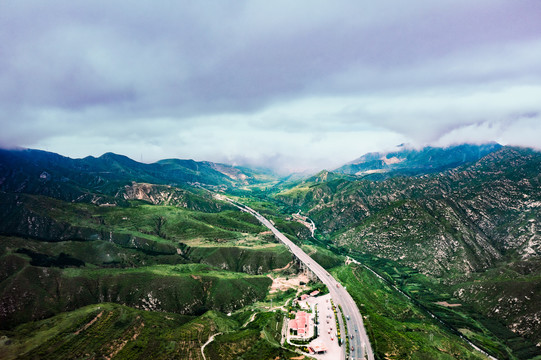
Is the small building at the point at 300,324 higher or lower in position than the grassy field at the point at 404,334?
higher

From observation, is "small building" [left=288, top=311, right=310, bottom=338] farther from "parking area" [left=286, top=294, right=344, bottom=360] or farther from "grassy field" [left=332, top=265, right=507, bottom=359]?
"grassy field" [left=332, top=265, right=507, bottom=359]

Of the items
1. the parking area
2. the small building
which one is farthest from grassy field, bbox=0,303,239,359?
the parking area

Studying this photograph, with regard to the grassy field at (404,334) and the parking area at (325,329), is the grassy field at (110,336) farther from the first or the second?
the grassy field at (404,334)

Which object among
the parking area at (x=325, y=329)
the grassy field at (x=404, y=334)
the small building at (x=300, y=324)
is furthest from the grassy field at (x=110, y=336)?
the grassy field at (x=404, y=334)

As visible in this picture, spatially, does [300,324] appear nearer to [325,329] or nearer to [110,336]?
[325,329]

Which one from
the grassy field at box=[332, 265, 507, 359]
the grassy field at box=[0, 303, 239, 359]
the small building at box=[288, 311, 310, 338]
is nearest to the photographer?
the grassy field at box=[0, 303, 239, 359]

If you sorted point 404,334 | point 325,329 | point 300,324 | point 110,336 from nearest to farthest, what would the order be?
point 110,336
point 325,329
point 300,324
point 404,334

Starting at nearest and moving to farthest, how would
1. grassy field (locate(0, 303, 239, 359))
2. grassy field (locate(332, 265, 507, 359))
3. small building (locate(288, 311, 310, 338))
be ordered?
1. grassy field (locate(0, 303, 239, 359))
2. grassy field (locate(332, 265, 507, 359))
3. small building (locate(288, 311, 310, 338))

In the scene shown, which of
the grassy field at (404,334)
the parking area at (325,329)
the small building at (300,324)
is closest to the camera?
the parking area at (325,329)

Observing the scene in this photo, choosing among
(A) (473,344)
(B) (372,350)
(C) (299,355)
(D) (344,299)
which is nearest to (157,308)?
(C) (299,355)

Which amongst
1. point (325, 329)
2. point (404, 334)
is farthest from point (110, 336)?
point (404, 334)

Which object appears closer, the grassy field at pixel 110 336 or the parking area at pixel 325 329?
the grassy field at pixel 110 336
